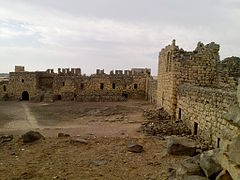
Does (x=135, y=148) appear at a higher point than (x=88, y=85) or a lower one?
lower

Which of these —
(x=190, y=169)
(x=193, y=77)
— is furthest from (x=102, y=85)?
(x=190, y=169)

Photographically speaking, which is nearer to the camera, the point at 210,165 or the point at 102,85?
the point at 210,165

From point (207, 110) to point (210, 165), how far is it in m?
6.21

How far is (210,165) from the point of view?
5254mm

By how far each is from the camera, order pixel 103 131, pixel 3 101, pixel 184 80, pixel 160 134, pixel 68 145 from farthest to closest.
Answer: pixel 3 101 < pixel 184 80 < pixel 103 131 < pixel 160 134 < pixel 68 145

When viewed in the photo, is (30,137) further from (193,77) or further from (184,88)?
(193,77)

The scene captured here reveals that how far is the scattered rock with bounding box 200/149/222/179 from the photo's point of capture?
16.5 feet

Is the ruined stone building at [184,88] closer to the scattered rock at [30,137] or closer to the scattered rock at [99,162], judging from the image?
the scattered rock at [99,162]

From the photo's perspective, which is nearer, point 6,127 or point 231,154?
point 231,154

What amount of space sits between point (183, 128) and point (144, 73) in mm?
23216

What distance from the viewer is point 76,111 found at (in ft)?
82.4

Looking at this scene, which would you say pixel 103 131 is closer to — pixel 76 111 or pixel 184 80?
pixel 184 80

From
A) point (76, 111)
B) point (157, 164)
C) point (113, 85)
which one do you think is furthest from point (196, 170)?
point (113, 85)

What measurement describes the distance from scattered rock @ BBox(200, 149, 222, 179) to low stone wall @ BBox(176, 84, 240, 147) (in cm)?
246
